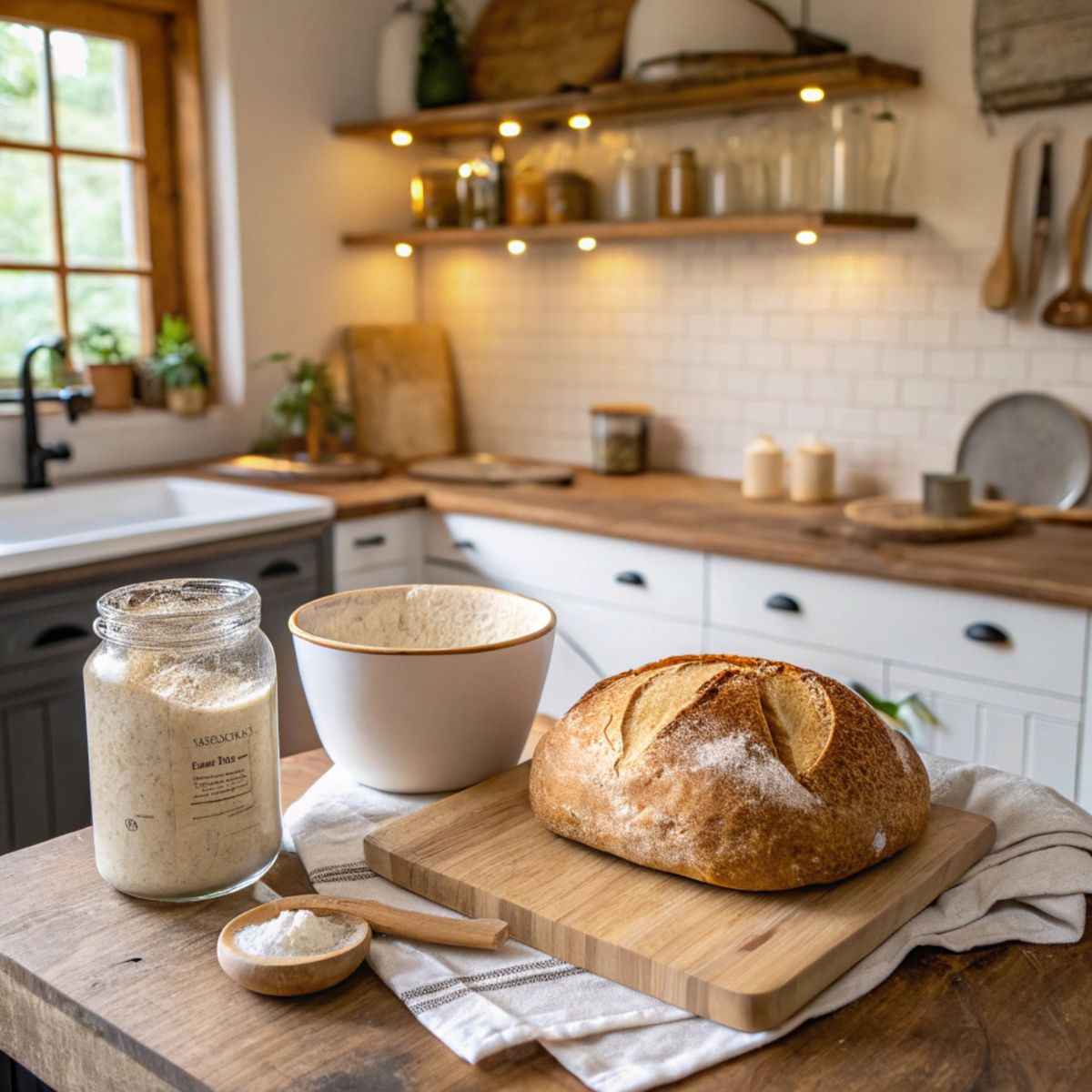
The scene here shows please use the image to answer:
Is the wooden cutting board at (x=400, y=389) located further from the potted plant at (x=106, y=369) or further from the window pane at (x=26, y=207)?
the window pane at (x=26, y=207)

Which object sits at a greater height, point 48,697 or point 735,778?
point 735,778

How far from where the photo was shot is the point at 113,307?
3.88m

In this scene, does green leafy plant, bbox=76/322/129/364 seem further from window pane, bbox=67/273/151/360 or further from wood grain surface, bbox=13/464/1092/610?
wood grain surface, bbox=13/464/1092/610

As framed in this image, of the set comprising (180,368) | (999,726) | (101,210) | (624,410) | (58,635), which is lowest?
(999,726)

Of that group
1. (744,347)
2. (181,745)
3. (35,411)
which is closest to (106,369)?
(35,411)

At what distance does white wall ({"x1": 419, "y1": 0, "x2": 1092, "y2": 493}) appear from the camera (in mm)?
3166

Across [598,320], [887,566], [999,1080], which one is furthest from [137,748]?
[598,320]

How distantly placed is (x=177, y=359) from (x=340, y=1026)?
10.6ft

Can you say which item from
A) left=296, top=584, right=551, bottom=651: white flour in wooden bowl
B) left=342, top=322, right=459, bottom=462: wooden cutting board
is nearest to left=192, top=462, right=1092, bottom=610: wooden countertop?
left=342, top=322, right=459, bottom=462: wooden cutting board

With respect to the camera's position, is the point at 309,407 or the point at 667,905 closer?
the point at 667,905

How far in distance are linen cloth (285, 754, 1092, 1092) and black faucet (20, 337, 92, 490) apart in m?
2.34

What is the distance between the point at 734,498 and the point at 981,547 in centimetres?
83

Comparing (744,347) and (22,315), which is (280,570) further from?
(744,347)

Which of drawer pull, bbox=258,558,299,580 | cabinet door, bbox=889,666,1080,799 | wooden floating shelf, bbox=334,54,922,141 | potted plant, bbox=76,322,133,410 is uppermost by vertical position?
wooden floating shelf, bbox=334,54,922,141
